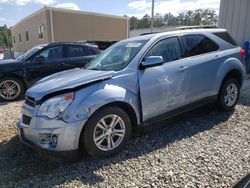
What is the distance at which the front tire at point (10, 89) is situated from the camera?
715 cm

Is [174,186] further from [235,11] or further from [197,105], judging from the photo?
[235,11]

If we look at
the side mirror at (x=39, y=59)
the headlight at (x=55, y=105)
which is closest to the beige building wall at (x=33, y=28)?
the side mirror at (x=39, y=59)

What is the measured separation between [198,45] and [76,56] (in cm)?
459

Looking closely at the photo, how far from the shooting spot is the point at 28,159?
362 cm

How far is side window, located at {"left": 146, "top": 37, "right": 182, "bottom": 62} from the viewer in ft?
13.2

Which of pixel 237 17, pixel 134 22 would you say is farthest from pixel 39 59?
pixel 134 22

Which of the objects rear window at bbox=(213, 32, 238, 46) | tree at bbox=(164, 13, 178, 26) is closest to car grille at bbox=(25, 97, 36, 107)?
rear window at bbox=(213, 32, 238, 46)

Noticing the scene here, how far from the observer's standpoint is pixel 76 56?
814cm

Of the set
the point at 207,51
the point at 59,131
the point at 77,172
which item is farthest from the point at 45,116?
the point at 207,51

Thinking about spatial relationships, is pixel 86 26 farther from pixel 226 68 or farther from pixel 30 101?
pixel 30 101

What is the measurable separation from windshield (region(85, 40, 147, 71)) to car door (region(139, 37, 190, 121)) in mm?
251

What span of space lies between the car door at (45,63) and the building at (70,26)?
15.1 metres

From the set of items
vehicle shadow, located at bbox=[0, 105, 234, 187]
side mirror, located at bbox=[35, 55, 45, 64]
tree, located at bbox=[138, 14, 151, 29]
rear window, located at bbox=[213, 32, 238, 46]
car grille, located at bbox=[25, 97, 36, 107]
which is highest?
tree, located at bbox=[138, 14, 151, 29]

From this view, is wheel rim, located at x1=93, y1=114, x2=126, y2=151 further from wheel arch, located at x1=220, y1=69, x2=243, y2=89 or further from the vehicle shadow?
wheel arch, located at x1=220, y1=69, x2=243, y2=89
